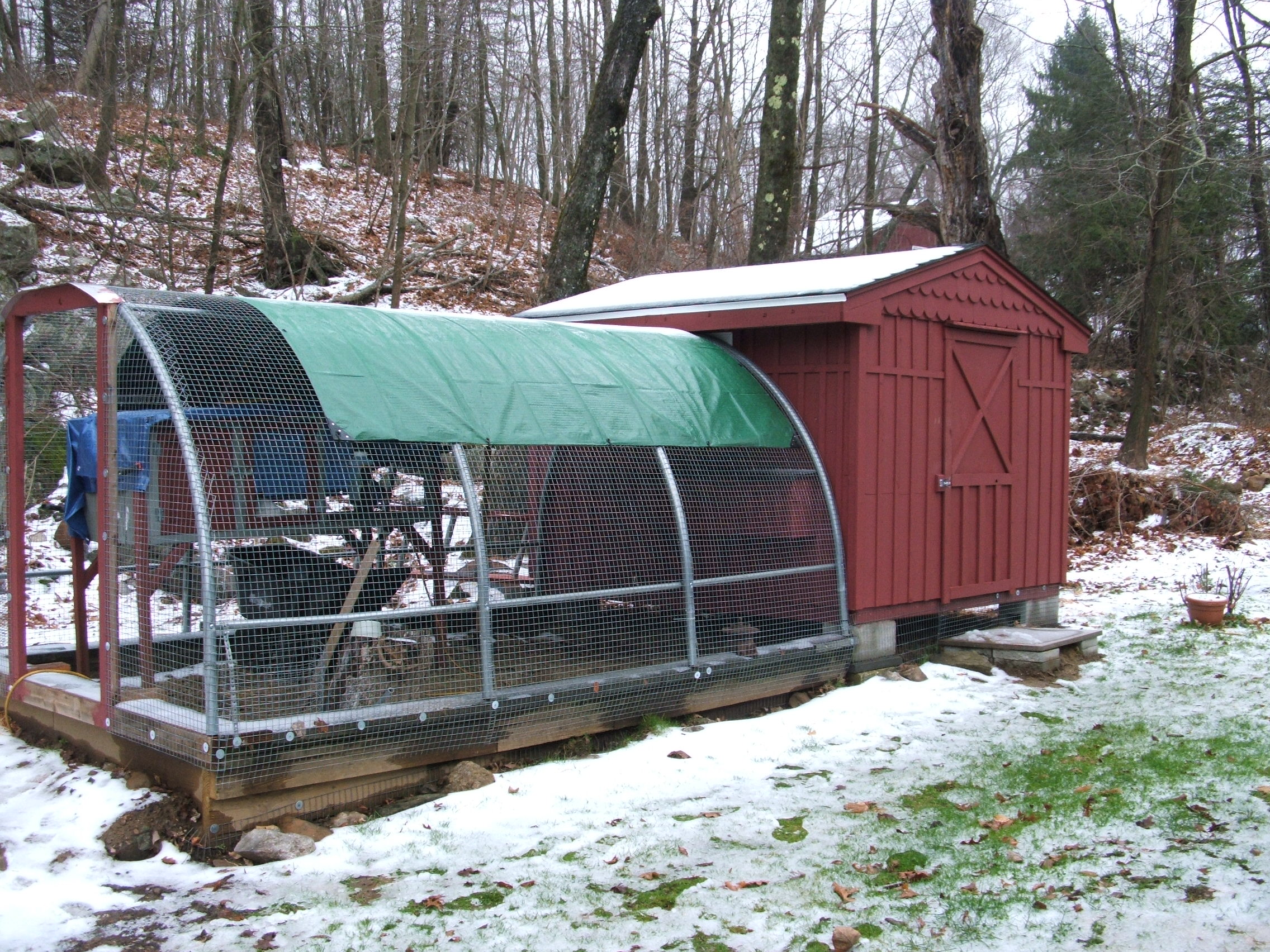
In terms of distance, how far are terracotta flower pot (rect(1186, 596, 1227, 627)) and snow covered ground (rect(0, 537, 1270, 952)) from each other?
281cm

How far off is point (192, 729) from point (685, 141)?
857 inches

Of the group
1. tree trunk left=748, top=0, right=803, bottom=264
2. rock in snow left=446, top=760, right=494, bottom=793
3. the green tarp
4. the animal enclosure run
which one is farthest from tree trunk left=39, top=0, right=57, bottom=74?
rock in snow left=446, top=760, right=494, bottom=793

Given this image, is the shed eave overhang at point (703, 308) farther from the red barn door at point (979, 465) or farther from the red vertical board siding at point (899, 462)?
the red barn door at point (979, 465)

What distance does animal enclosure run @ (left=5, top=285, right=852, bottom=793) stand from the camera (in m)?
5.39

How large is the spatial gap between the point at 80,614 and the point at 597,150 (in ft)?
26.4

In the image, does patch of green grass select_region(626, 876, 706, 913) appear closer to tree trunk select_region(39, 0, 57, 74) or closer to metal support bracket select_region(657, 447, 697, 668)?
metal support bracket select_region(657, 447, 697, 668)

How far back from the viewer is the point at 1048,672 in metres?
8.55

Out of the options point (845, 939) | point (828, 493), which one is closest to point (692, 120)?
point (828, 493)

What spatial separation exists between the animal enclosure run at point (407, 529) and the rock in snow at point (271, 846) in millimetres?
239

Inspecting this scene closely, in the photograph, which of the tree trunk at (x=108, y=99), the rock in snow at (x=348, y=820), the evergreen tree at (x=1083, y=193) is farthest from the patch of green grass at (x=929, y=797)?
the evergreen tree at (x=1083, y=193)

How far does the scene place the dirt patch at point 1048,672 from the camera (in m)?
8.38

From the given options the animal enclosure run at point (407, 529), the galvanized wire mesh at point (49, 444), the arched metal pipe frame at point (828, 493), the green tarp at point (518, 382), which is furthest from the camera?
the arched metal pipe frame at point (828, 493)

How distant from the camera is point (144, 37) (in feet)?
60.4

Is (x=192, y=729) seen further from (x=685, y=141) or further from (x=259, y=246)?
(x=685, y=141)
